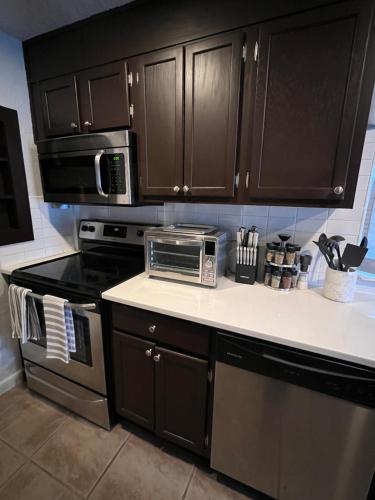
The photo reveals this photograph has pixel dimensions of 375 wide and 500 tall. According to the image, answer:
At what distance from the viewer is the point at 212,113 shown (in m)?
1.17

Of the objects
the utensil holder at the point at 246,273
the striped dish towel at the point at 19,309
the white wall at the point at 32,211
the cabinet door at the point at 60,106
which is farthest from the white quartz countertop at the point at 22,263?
the utensil holder at the point at 246,273

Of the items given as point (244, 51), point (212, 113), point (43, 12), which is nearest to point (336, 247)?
point (212, 113)

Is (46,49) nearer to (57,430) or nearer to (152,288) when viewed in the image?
(152,288)

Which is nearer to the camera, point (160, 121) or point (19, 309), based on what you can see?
point (160, 121)

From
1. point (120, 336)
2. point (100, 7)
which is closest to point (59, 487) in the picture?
point (120, 336)

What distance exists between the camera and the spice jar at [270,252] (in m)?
1.39

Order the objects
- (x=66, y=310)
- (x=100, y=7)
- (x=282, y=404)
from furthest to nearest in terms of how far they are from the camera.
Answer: (x=66, y=310) → (x=100, y=7) → (x=282, y=404)

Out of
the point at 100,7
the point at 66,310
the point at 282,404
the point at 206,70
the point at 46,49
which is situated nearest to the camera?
the point at 282,404

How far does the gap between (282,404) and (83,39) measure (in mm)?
2161

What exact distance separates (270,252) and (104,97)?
135 cm

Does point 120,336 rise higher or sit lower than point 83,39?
lower

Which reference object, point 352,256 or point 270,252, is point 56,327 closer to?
point 270,252

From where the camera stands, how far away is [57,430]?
155 centimetres

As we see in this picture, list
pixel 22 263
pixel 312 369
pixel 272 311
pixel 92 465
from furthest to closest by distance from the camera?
1. pixel 22 263
2. pixel 92 465
3. pixel 272 311
4. pixel 312 369
